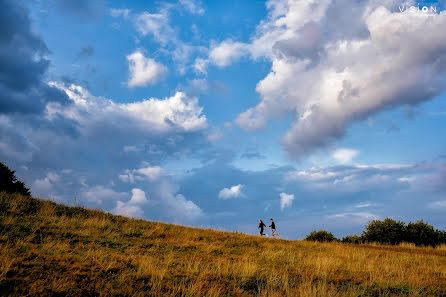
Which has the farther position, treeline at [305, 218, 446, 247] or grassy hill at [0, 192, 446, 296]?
treeline at [305, 218, 446, 247]

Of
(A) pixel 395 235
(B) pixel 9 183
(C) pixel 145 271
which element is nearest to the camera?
(C) pixel 145 271

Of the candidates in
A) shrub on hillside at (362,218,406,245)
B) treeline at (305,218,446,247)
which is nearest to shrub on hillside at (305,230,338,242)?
treeline at (305,218,446,247)

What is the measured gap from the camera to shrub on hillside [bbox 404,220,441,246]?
30156 millimetres

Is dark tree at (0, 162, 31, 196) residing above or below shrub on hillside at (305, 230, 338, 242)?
above

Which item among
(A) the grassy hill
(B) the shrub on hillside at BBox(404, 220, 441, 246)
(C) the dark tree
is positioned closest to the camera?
(A) the grassy hill

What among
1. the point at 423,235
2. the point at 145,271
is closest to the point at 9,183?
the point at 145,271

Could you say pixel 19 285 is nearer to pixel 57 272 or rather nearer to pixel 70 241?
pixel 57 272

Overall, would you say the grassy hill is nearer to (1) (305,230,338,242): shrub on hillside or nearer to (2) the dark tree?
(2) the dark tree

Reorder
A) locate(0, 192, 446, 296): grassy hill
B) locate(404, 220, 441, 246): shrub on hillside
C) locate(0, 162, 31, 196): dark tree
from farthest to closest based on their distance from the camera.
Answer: locate(404, 220, 441, 246): shrub on hillside < locate(0, 162, 31, 196): dark tree < locate(0, 192, 446, 296): grassy hill

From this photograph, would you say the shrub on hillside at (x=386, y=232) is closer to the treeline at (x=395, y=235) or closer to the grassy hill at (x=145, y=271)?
the treeline at (x=395, y=235)

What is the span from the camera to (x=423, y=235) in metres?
30.4

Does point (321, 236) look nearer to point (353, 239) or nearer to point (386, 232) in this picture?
point (353, 239)

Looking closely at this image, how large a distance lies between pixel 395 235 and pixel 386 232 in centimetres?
85

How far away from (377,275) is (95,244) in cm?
1197
